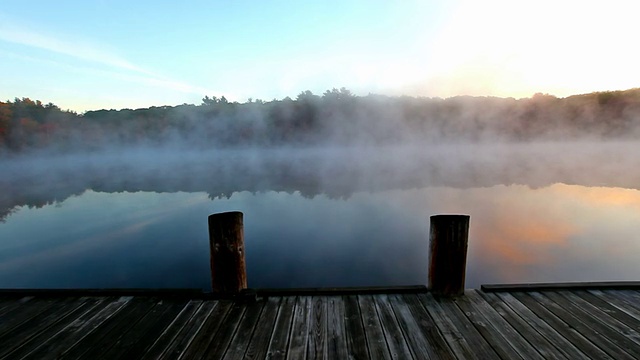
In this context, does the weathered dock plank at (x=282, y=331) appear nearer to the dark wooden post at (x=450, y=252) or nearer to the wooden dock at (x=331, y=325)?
the wooden dock at (x=331, y=325)

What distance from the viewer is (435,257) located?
9.47ft

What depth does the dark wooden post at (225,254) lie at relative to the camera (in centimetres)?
288

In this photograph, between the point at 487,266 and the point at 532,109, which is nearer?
the point at 487,266

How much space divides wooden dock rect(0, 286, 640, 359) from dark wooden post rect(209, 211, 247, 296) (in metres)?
0.14

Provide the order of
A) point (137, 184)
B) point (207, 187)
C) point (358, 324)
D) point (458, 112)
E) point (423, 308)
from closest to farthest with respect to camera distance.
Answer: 1. point (358, 324)
2. point (423, 308)
3. point (207, 187)
4. point (137, 184)
5. point (458, 112)

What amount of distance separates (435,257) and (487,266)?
4.78m

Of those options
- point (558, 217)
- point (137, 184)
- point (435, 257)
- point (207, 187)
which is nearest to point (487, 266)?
point (435, 257)

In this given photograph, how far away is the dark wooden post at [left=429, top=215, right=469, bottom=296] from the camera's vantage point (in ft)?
9.32

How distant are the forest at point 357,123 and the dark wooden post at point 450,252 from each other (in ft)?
187

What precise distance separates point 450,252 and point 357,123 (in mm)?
62185

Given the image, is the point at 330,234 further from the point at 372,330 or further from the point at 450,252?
the point at 372,330

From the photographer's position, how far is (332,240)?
28.5 ft

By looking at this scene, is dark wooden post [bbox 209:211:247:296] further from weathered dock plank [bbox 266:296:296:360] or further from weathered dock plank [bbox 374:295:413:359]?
weathered dock plank [bbox 374:295:413:359]

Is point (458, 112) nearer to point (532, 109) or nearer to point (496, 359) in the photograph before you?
point (532, 109)
